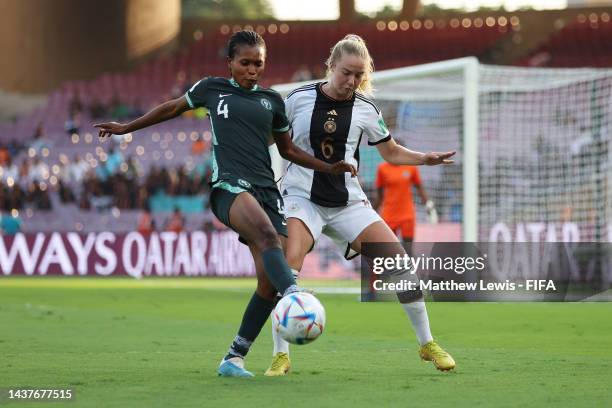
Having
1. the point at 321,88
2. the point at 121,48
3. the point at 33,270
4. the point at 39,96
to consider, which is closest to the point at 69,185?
the point at 33,270

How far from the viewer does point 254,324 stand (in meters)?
7.50

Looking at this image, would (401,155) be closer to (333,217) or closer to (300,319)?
(333,217)

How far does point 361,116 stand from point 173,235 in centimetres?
1662

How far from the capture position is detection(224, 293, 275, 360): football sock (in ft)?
A: 24.5

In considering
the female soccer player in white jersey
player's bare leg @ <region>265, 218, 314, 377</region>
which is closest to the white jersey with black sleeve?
the female soccer player in white jersey

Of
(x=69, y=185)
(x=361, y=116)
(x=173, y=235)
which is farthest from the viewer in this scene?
(x=69, y=185)

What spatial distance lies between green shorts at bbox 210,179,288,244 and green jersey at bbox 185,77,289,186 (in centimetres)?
4

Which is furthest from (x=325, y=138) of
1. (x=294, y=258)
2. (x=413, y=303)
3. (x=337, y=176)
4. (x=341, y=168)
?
(x=413, y=303)

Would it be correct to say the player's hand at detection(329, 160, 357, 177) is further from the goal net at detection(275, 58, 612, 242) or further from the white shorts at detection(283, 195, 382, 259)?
the goal net at detection(275, 58, 612, 242)

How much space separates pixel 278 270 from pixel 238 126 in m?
0.96

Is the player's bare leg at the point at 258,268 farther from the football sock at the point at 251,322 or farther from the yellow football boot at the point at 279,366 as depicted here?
the yellow football boot at the point at 279,366

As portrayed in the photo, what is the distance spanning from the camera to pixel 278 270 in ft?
22.7

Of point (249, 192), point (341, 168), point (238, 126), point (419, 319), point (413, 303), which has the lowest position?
point (419, 319)

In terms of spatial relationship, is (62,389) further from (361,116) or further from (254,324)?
(361,116)
